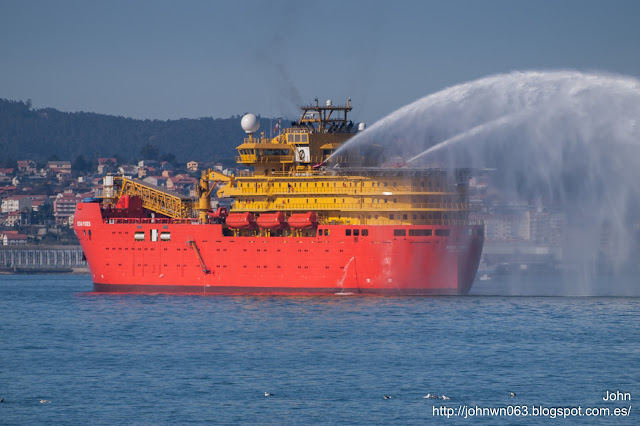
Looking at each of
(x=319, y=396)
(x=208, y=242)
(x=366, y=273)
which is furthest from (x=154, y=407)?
(x=208, y=242)

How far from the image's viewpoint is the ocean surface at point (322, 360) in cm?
2877

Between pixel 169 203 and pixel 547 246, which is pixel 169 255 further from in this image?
pixel 547 246

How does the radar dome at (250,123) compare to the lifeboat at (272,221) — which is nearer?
the lifeboat at (272,221)

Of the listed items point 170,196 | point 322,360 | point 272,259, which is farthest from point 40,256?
point 322,360

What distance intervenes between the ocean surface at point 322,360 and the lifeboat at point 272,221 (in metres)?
4.23

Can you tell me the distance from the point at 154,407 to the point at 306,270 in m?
27.1

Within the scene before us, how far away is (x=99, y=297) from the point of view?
6103 cm

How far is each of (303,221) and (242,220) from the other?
409 centimetres

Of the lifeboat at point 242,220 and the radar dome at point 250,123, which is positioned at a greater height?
the radar dome at point 250,123

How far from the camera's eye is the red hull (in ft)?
176

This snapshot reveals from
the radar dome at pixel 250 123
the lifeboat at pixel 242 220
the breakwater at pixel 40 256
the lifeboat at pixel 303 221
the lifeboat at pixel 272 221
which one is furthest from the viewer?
the breakwater at pixel 40 256

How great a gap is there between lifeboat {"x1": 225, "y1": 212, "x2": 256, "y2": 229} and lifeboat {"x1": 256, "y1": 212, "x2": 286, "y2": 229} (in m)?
0.80

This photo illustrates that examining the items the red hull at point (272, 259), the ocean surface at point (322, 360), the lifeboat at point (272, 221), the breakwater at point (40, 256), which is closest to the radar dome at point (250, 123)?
the red hull at point (272, 259)

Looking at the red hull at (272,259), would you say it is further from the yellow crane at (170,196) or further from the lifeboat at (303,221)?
the yellow crane at (170,196)
